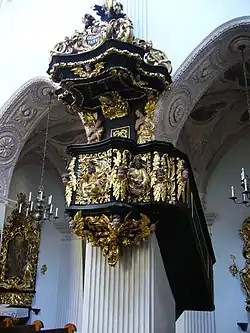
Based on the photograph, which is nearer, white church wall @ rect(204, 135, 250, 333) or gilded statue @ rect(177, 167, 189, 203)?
gilded statue @ rect(177, 167, 189, 203)

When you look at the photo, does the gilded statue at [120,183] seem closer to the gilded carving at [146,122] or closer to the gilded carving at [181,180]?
the gilded carving at [181,180]

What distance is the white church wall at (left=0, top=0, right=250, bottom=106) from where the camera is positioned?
627 cm

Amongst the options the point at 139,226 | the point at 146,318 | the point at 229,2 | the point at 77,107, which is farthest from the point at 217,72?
the point at 146,318

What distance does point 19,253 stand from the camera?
11.1 metres

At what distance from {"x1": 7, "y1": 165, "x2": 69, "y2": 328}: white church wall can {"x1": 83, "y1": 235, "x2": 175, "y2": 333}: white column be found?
20.0 ft

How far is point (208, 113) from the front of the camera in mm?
9266

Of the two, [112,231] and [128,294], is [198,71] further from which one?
[128,294]

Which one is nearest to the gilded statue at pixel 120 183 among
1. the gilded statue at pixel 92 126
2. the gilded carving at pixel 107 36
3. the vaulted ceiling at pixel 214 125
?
the gilded statue at pixel 92 126

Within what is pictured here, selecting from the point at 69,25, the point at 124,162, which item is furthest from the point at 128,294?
the point at 69,25

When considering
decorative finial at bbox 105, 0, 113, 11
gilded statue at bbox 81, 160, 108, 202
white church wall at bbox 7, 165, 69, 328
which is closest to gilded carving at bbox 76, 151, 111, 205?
gilded statue at bbox 81, 160, 108, 202

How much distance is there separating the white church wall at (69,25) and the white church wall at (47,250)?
441cm

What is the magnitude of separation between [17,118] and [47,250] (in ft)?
16.5

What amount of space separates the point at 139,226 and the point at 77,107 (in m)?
1.86

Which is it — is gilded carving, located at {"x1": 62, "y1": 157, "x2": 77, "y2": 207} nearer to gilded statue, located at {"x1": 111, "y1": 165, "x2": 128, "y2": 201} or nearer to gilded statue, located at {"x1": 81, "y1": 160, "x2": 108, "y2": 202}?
gilded statue, located at {"x1": 81, "y1": 160, "x2": 108, "y2": 202}
